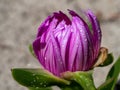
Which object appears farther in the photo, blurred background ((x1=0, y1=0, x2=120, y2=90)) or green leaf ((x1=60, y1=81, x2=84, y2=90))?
blurred background ((x1=0, y1=0, x2=120, y2=90))

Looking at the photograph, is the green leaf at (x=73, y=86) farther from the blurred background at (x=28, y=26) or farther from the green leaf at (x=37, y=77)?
the blurred background at (x=28, y=26)

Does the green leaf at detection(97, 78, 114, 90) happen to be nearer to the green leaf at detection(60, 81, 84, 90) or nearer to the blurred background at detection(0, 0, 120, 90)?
the green leaf at detection(60, 81, 84, 90)

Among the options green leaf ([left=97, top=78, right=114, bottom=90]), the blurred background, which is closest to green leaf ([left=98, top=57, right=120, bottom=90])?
green leaf ([left=97, top=78, right=114, bottom=90])

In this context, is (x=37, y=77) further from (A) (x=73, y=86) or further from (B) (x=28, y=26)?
(B) (x=28, y=26)

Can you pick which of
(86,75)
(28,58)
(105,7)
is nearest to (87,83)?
(86,75)

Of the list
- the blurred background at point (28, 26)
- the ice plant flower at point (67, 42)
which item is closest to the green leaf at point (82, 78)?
the ice plant flower at point (67, 42)

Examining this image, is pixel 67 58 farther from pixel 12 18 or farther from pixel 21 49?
pixel 12 18

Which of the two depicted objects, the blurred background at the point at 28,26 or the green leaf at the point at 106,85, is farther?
the blurred background at the point at 28,26
